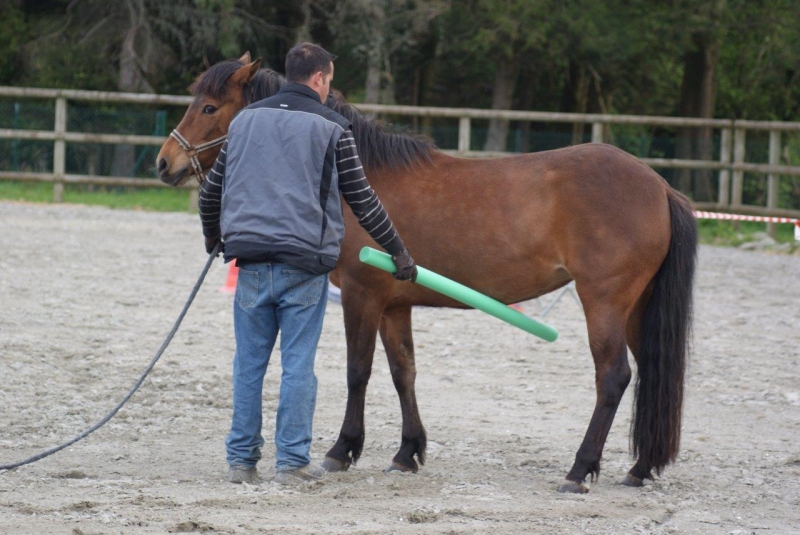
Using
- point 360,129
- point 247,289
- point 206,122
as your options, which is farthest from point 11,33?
point 247,289

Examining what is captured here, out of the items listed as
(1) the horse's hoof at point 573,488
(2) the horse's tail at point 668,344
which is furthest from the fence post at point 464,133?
(1) the horse's hoof at point 573,488

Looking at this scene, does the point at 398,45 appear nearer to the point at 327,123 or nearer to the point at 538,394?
the point at 538,394

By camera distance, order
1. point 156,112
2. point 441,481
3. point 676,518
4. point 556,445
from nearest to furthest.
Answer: point 676,518 → point 441,481 → point 556,445 → point 156,112

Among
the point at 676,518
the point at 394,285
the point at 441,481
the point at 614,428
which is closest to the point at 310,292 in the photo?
the point at 394,285

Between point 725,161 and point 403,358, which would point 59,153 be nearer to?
point 725,161

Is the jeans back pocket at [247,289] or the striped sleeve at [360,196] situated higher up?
the striped sleeve at [360,196]

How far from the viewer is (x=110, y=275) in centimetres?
993

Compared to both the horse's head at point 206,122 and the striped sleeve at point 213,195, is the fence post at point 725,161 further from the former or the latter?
the striped sleeve at point 213,195

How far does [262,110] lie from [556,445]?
241cm

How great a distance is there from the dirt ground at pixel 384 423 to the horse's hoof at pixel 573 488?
0.21 ft

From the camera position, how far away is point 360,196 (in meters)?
4.22

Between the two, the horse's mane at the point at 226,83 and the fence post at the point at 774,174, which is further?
the fence post at the point at 774,174

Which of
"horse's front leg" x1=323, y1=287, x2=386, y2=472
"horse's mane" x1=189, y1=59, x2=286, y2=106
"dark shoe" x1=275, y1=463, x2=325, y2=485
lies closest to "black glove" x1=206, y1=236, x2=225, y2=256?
"horse's front leg" x1=323, y1=287, x2=386, y2=472

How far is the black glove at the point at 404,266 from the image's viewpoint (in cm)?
423
